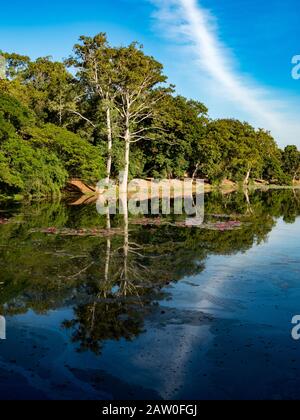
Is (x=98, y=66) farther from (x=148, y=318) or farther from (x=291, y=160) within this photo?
(x=291, y=160)

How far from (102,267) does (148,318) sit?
4.52 m

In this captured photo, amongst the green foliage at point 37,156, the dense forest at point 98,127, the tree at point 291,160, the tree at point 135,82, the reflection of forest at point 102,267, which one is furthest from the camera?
the tree at point 291,160

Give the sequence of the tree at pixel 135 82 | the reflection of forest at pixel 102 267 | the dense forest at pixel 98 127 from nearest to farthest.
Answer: the reflection of forest at pixel 102 267
the dense forest at pixel 98 127
the tree at pixel 135 82

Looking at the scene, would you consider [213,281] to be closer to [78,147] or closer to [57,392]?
[57,392]

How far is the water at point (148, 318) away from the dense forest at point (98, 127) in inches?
838

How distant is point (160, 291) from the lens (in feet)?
34.8

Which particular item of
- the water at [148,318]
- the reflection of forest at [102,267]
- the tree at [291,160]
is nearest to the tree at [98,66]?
the reflection of forest at [102,267]

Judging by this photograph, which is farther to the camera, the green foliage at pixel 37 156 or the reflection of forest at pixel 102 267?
the green foliage at pixel 37 156

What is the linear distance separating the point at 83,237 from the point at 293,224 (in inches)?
484

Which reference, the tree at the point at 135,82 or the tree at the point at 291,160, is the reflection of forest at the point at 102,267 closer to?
the tree at the point at 135,82

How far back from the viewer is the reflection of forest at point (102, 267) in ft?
28.9

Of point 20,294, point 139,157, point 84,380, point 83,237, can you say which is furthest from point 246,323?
point 139,157

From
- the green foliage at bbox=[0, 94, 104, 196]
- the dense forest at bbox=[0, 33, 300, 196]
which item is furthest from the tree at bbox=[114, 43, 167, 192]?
the green foliage at bbox=[0, 94, 104, 196]

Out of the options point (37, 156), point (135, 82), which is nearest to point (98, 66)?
point (135, 82)
